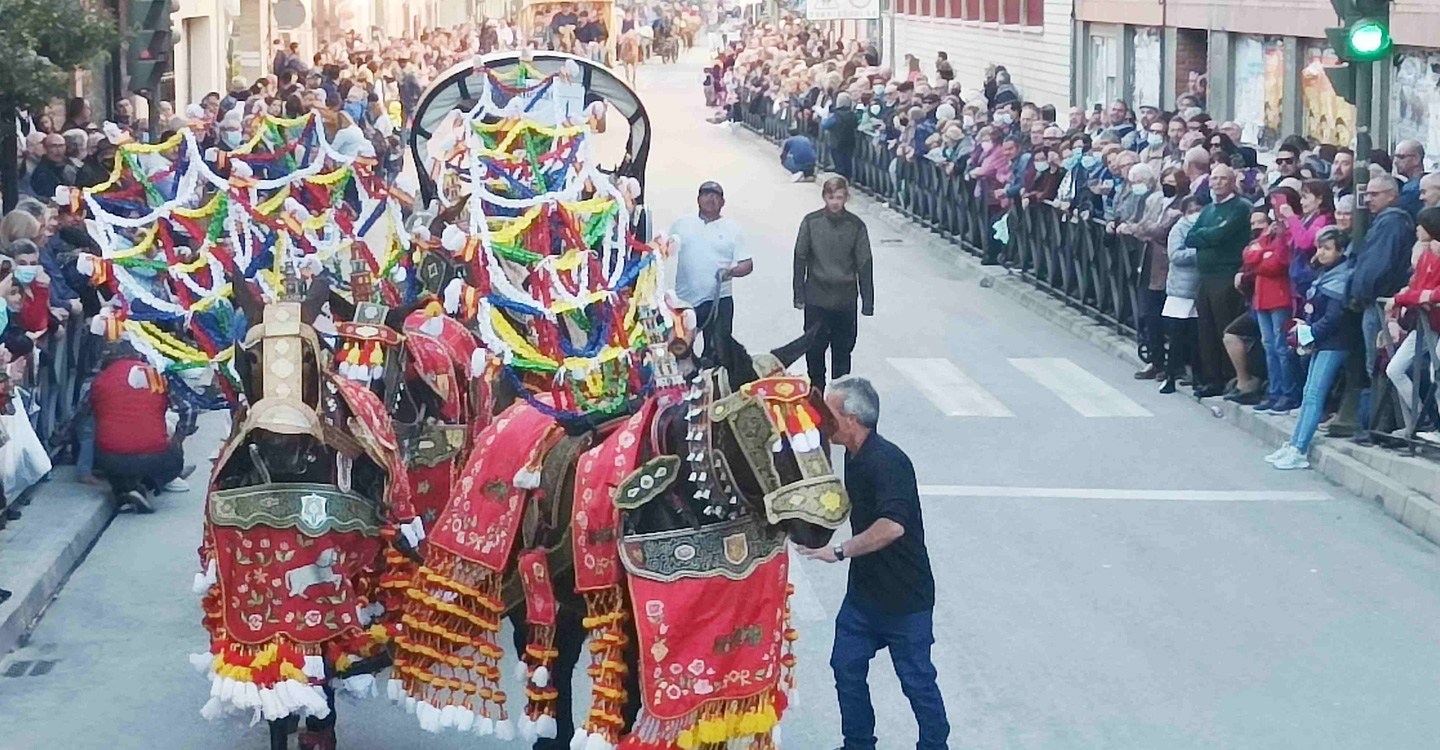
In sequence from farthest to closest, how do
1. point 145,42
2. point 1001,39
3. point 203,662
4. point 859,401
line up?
point 1001,39
point 145,42
point 203,662
point 859,401

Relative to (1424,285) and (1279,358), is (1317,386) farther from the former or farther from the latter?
(1279,358)

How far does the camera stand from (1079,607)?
10914 mm

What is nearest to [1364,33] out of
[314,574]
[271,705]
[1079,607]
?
[1079,607]

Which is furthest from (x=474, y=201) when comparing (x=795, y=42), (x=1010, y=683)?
(x=795, y=42)

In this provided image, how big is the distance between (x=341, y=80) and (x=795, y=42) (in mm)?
15846

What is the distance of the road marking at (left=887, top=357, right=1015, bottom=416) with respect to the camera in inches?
656

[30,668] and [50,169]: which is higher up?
[50,169]

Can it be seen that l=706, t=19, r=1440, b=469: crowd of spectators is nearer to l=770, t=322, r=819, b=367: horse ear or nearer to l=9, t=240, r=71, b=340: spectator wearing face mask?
l=770, t=322, r=819, b=367: horse ear

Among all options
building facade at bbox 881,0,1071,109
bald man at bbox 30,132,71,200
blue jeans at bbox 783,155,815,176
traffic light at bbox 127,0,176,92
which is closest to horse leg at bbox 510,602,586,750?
traffic light at bbox 127,0,176,92

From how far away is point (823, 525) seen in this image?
6.44 meters

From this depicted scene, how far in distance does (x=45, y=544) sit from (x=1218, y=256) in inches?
319

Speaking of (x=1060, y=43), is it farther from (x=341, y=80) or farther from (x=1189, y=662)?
(x=1189, y=662)

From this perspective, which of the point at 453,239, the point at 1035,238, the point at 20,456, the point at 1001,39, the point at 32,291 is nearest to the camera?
the point at 453,239

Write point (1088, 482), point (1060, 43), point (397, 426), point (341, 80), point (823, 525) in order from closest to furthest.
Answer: point (823, 525) → point (397, 426) → point (1088, 482) → point (341, 80) → point (1060, 43)
